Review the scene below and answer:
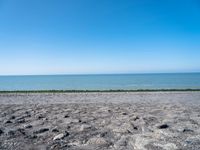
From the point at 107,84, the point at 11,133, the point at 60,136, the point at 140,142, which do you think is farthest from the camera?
the point at 107,84

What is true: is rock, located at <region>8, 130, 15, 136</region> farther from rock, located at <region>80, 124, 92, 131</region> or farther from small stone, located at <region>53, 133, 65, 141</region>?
rock, located at <region>80, 124, 92, 131</region>

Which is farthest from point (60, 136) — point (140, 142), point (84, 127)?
point (140, 142)

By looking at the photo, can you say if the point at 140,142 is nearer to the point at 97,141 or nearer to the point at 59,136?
the point at 97,141

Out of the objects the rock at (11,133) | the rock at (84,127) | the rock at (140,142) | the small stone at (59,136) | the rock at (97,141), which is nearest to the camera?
the rock at (140,142)

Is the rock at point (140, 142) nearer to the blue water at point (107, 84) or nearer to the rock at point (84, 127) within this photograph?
the rock at point (84, 127)

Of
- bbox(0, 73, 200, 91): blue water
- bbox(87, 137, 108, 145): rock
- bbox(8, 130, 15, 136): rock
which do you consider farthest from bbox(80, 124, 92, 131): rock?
bbox(0, 73, 200, 91): blue water

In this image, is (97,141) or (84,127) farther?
(84,127)

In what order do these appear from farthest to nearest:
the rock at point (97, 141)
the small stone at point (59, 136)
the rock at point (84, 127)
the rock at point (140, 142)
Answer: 1. the rock at point (84, 127)
2. the small stone at point (59, 136)
3. the rock at point (97, 141)
4. the rock at point (140, 142)

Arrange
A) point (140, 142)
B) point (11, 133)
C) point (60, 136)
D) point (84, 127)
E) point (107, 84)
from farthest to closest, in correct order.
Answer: point (107, 84)
point (84, 127)
point (11, 133)
point (60, 136)
point (140, 142)

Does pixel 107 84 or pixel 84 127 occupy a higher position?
pixel 84 127

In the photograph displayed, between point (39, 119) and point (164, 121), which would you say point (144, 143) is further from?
point (39, 119)

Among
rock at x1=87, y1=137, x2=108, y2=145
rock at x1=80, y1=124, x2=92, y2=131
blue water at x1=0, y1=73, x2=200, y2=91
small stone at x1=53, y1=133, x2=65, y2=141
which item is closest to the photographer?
rock at x1=87, y1=137, x2=108, y2=145

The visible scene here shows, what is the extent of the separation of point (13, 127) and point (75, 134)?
64.1 inches

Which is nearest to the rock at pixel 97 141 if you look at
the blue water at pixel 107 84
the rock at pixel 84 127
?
the rock at pixel 84 127
